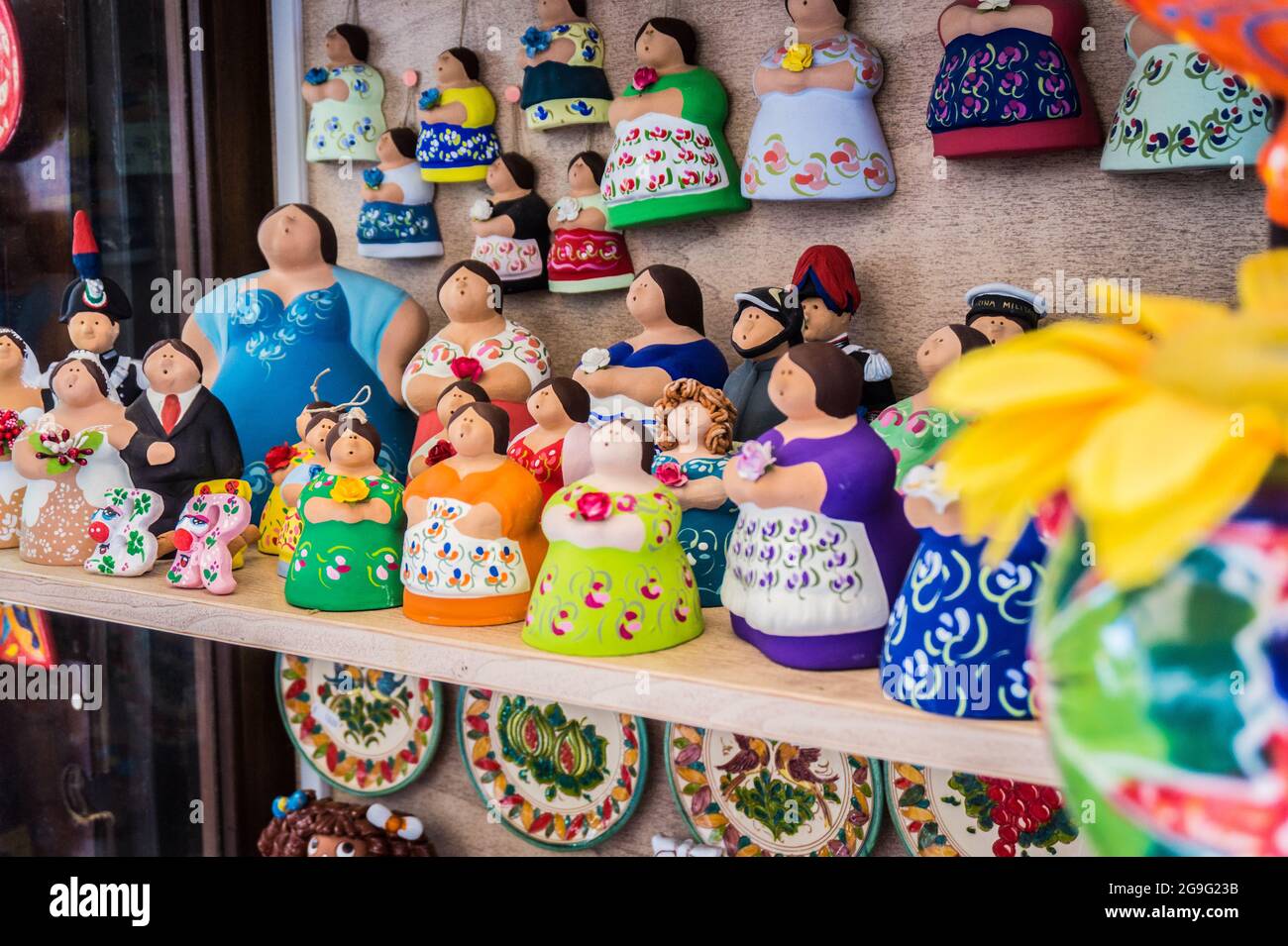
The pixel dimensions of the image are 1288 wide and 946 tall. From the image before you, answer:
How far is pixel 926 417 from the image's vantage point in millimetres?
1160

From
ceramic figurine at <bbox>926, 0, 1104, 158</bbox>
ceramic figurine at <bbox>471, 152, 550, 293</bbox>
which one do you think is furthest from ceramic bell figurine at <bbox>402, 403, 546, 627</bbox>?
ceramic figurine at <bbox>926, 0, 1104, 158</bbox>

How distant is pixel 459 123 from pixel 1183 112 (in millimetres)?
963

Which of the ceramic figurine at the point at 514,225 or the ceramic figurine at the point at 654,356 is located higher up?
the ceramic figurine at the point at 514,225

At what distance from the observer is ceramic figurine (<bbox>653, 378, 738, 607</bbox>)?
1244mm

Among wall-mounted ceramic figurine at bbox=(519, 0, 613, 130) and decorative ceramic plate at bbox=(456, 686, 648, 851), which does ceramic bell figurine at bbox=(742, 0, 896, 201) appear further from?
decorative ceramic plate at bbox=(456, 686, 648, 851)

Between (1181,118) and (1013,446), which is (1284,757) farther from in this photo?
(1181,118)

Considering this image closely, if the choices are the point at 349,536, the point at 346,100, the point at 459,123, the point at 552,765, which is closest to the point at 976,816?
the point at 552,765

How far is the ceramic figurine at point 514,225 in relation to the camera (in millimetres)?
1660

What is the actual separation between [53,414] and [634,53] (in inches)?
33.7

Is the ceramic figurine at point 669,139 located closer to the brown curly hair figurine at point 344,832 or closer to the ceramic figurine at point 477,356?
the ceramic figurine at point 477,356

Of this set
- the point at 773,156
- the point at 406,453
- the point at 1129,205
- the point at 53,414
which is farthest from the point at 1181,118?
the point at 53,414

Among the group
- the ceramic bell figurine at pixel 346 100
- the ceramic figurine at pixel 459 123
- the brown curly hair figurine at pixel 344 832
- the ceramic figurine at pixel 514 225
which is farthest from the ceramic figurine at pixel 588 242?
the brown curly hair figurine at pixel 344 832

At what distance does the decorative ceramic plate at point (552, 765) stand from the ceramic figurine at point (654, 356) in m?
0.48

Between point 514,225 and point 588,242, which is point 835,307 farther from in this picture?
point 514,225
